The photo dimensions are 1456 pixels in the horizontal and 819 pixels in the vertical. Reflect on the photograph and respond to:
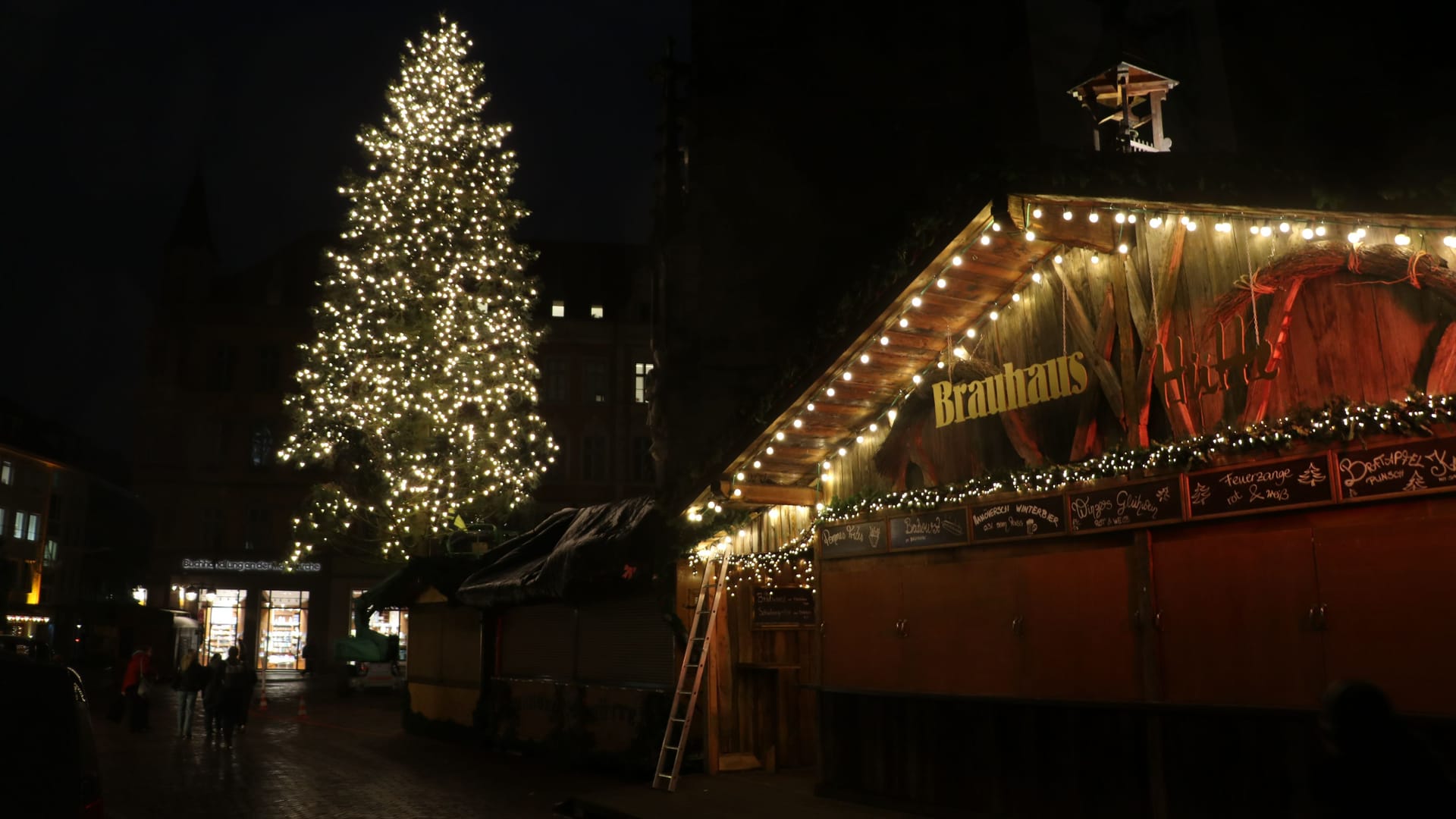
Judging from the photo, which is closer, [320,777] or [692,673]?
[692,673]

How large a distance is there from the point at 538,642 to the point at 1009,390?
9.86 metres

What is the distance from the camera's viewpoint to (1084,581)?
9.65 metres

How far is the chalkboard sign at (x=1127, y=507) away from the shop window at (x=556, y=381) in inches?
1661

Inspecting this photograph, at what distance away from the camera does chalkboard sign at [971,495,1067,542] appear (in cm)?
986

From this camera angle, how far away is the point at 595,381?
5097 cm

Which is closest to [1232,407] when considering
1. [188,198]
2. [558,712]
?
[558,712]

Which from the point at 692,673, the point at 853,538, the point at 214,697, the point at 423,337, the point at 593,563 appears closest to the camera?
the point at 853,538

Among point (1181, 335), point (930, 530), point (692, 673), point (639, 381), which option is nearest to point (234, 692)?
point (692, 673)

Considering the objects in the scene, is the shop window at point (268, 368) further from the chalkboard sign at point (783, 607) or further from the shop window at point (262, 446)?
the chalkboard sign at point (783, 607)

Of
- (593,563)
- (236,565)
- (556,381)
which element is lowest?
(593,563)

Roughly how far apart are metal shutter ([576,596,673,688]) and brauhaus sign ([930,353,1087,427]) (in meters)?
5.44

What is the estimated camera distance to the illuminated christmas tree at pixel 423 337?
27578 millimetres

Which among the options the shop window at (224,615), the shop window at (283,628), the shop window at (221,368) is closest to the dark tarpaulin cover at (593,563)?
the shop window at (283,628)

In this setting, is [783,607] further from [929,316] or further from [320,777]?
[320,777]
